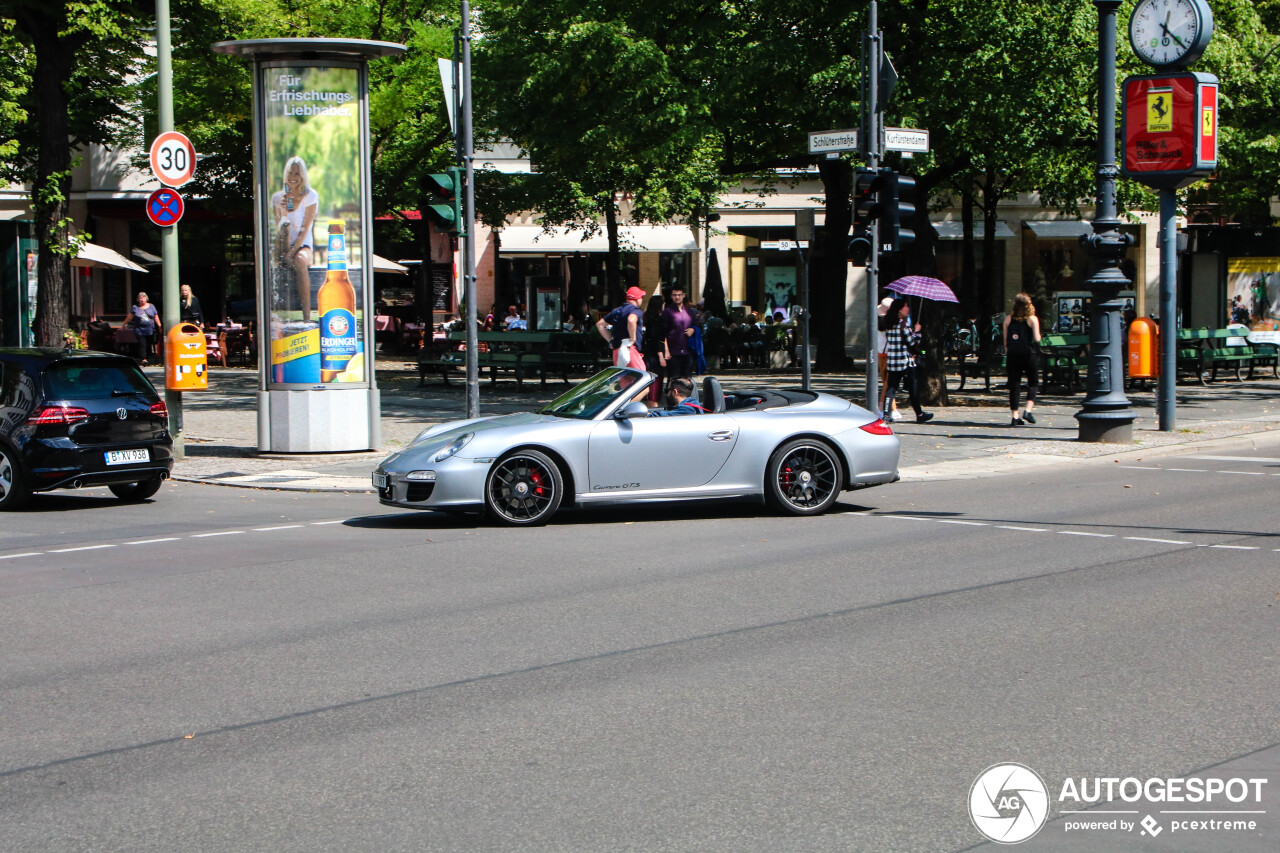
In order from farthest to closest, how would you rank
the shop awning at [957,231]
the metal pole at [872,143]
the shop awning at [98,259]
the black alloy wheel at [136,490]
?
the shop awning at [957,231] → the shop awning at [98,259] → the metal pole at [872,143] → the black alloy wheel at [136,490]

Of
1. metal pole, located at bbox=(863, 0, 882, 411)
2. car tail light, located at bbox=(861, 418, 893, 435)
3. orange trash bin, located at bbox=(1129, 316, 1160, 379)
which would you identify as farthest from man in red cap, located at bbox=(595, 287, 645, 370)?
car tail light, located at bbox=(861, 418, 893, 435)

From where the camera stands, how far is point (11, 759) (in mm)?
5293

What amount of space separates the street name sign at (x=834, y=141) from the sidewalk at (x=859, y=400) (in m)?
3.58

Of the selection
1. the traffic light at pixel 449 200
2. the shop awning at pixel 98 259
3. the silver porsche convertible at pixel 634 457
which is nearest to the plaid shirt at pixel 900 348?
the traffic light at pixel 449 200

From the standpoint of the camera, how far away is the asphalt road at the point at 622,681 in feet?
15.2

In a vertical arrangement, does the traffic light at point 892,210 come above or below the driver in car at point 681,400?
above

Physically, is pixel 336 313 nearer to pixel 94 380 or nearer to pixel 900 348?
pixel 94 380

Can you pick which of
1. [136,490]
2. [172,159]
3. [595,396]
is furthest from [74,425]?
[595,396]

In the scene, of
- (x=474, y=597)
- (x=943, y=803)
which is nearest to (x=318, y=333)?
(x=474, y=597)

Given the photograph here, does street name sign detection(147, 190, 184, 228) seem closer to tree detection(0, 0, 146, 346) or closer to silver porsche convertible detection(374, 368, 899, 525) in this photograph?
tree detection(0, 0, 146, 346)

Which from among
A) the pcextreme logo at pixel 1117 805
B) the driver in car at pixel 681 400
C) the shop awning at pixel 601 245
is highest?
the shop awning at pixel 601 245

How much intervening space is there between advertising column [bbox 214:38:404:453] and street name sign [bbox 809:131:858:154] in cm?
493

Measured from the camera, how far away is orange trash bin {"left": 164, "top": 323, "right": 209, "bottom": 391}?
16.2m

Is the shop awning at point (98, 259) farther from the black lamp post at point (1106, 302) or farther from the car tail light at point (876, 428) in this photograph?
the car tail light at point (876, 428)
